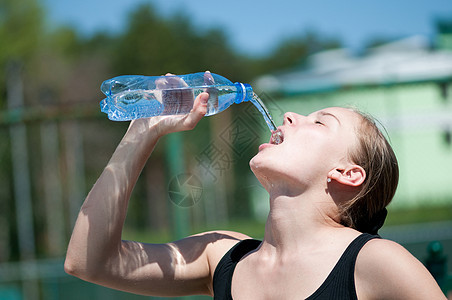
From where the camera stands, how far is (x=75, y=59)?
118 feet

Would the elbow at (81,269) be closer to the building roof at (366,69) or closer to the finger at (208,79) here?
the finger at (208,79)

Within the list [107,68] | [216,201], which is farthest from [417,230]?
[107,68]

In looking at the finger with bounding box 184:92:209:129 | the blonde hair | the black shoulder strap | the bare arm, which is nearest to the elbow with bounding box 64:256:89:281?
the bare arm

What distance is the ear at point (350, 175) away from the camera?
1833mm

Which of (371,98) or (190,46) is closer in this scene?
(371,98)

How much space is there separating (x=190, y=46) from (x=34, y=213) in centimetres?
2880

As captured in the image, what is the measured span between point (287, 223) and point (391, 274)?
0.40 meters

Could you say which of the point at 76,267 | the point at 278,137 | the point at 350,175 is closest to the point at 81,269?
the point at 76,267

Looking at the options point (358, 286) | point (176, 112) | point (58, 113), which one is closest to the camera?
point (358, 286)

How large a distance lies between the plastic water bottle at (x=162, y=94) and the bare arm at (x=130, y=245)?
22 centimetres

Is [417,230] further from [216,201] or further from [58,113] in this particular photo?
[58,113]

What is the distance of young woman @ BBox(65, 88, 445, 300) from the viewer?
5.66ft

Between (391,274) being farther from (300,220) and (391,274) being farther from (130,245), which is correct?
(130,245)

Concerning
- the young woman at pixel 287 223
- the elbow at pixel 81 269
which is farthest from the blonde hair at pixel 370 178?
the elbow at pixel 81 269
